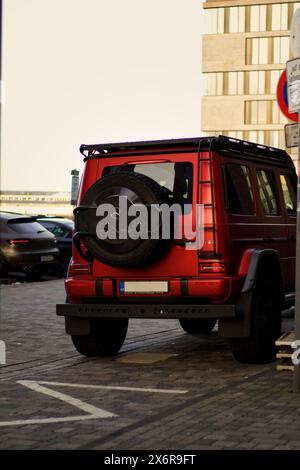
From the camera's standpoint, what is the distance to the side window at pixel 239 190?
8.52m

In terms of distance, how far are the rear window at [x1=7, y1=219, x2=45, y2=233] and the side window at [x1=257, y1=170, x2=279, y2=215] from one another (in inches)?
397

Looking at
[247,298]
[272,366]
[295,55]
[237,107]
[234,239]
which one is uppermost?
[237,107]

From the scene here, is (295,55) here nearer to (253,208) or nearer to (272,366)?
(253,208)

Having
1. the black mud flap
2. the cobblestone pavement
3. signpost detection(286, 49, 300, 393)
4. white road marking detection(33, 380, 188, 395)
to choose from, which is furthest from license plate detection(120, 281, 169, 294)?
signpost detection(286, 49, 300, 393)

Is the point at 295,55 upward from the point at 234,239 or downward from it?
upward

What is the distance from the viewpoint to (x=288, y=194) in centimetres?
1025

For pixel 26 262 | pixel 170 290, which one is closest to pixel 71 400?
pixel 170 290

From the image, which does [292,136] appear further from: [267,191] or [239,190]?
[267,191]

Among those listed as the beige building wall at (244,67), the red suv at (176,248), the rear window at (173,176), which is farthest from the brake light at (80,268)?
the beige building wall at (244,67)

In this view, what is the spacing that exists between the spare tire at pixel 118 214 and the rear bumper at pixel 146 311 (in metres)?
0.45
